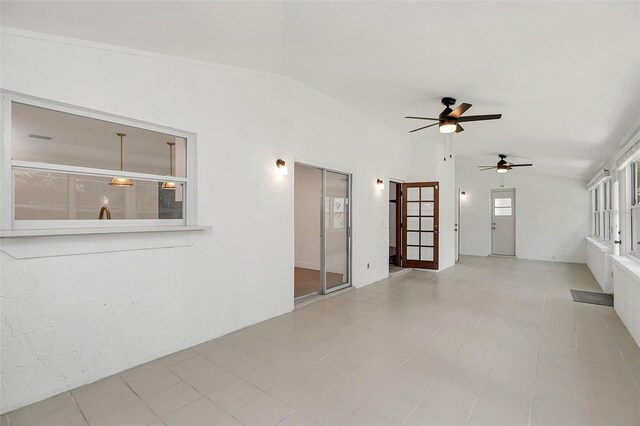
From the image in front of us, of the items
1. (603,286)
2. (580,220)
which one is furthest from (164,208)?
(580,220)

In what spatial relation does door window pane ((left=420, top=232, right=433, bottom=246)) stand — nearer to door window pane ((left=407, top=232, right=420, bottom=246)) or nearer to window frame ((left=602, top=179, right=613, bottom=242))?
door window pane ((left=407, top=232, right=420, bottom=246))

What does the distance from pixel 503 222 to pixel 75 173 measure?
424 inches

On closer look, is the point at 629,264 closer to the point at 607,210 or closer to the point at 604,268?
the point at 604,268

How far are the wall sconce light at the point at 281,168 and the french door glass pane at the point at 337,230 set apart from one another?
1.03 m

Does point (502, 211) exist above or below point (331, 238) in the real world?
above

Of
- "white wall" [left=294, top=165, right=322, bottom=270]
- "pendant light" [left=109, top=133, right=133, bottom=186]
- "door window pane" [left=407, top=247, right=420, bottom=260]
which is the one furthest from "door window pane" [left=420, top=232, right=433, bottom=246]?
"pendant light" [left=109, top=133, right=133, bottom=186]

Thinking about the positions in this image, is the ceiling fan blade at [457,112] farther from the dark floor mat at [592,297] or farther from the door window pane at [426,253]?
the door window pane at [426,253]

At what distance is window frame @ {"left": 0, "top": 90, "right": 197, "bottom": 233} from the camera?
219cm

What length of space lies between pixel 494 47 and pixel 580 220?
853 cm

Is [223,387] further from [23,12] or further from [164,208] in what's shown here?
[23,12]

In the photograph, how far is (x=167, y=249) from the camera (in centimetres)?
299

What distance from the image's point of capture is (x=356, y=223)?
219 inches

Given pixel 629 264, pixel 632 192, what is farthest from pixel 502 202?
pixel 629 264

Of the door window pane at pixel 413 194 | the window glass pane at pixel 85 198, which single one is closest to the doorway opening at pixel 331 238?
the window glass pane at pixel 85 198
